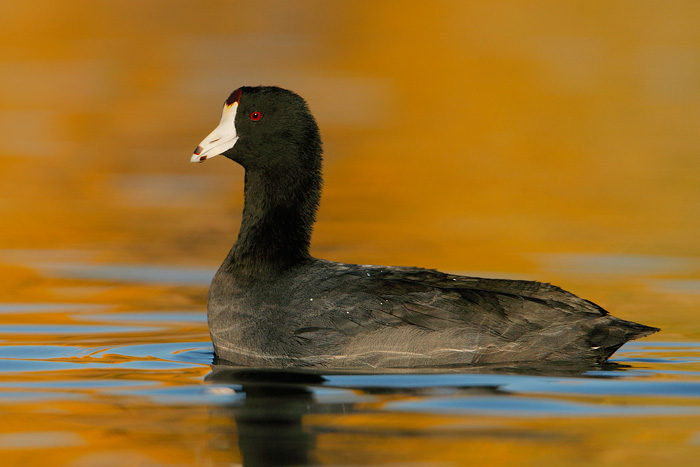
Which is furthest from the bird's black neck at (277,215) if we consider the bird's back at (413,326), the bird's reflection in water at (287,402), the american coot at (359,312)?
the bird's reflection in water at (287,402)

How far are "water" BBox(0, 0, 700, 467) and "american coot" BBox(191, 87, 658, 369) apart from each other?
0.69ft

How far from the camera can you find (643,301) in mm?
9242

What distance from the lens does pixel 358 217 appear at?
12609 millimetres

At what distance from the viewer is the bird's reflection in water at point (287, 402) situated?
5.52 metres

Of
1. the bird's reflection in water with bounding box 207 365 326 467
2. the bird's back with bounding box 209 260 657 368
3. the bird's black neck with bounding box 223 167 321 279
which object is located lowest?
the bird's reflection in water with bounding box 207 365 326 467

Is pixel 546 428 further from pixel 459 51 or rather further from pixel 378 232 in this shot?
pixel 459 51

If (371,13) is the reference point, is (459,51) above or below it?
below

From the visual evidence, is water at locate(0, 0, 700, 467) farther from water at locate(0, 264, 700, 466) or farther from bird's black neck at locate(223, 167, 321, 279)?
bird's black neck at locate(223, 167, 321, 279)

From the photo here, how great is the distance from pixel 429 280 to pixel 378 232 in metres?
4.45

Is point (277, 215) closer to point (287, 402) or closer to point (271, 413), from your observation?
point (287, 402)

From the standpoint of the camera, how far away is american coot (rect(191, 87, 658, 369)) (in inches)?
279

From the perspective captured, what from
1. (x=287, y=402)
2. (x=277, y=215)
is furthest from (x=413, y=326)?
(x=277, y=215)

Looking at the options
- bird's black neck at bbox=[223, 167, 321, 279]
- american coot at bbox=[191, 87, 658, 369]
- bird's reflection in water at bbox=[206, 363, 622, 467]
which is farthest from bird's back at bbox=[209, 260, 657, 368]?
bird's black neck at bbox=[223, 167, 321, 279]

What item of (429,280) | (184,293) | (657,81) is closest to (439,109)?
(657,81)
